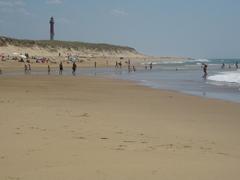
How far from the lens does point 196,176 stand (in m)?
5.28

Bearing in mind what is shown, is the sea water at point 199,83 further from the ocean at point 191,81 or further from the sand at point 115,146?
the sand at point 115,146

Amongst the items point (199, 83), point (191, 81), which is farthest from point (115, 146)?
point (191, 81)

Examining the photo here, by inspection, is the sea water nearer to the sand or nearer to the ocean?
the ocean

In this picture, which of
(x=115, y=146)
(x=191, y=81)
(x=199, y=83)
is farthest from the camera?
(x=191, y=81)

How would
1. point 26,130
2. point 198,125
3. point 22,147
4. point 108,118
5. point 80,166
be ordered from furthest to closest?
point 108,118
point 198,125
point 26,130
point 22,147
point 80,166

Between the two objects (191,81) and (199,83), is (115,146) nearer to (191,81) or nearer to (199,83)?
(199,83)

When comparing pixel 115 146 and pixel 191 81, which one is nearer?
pixel 115 146

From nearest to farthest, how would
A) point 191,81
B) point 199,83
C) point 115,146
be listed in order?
point 115,146, point 199,83, point 191,81

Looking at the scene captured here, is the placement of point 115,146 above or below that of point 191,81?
above

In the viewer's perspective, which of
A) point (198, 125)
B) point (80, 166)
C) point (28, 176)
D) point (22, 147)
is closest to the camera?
point (28, 176)

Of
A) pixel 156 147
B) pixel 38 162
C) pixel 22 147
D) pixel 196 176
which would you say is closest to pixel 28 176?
pixel 38 162

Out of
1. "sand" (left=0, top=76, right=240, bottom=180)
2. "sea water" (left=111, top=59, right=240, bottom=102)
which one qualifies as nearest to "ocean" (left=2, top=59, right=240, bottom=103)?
"sea water" (left=111, top=59, right=240, bottom=102)

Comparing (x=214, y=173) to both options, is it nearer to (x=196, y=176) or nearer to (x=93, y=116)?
(x=196, y=176)

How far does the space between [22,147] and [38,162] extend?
102cm
